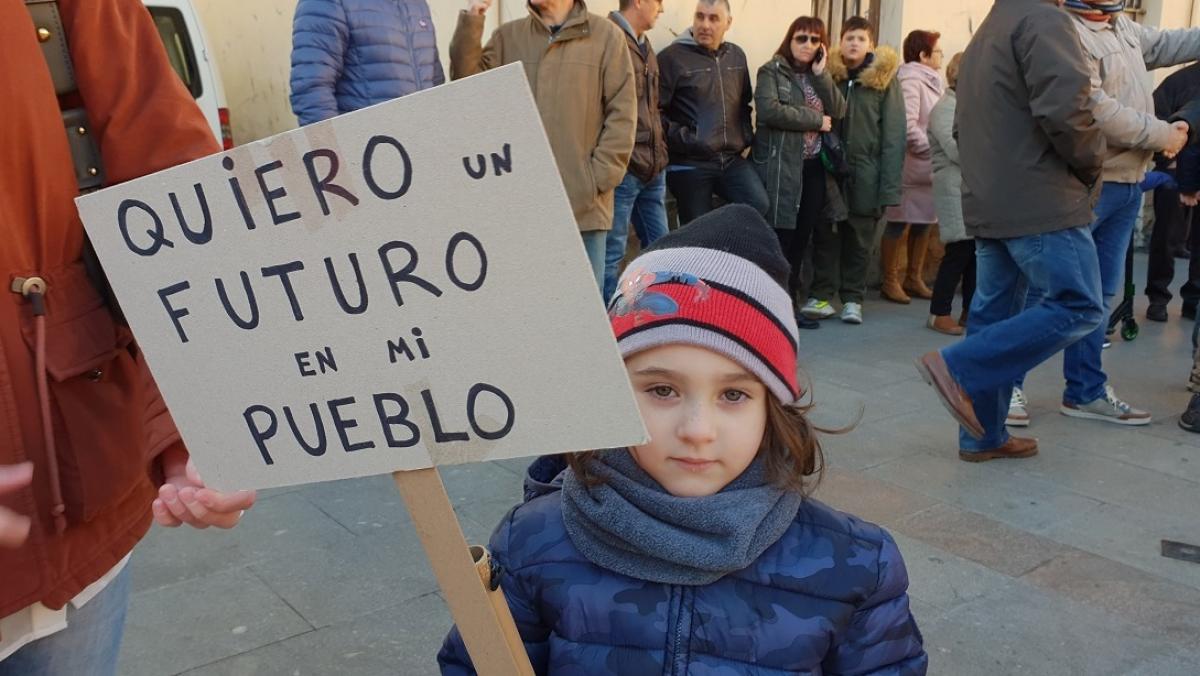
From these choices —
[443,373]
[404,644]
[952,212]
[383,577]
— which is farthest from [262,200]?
[952,212]

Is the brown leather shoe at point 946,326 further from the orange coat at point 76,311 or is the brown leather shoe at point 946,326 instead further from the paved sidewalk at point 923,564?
the orange coat at point 76,311

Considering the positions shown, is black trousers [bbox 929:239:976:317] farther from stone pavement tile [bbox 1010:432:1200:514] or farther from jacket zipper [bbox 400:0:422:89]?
jacket zipper [bbox 400:0:422:89]

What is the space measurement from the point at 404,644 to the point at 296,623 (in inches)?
13.7

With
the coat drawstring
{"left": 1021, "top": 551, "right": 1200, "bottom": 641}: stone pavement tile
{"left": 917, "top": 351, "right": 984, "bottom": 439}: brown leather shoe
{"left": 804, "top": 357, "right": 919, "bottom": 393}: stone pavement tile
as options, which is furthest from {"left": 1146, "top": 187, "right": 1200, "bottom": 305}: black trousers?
the coat drawstring

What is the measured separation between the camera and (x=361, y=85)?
4.56 meters

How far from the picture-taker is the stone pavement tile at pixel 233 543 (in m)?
3.46

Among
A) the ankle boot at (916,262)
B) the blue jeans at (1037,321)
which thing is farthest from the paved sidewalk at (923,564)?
the ankle boot at (916,262)

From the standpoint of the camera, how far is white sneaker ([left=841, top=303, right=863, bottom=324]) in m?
7.66

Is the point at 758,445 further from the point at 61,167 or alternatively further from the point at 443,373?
the point at 61,167

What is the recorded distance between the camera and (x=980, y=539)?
3781 mm

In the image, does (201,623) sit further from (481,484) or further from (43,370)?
(43,370)

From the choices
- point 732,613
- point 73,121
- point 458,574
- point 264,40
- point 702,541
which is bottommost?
point 732,613

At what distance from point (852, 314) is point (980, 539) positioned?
4.01 meters

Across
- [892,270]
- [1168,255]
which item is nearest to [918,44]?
[892,270]
